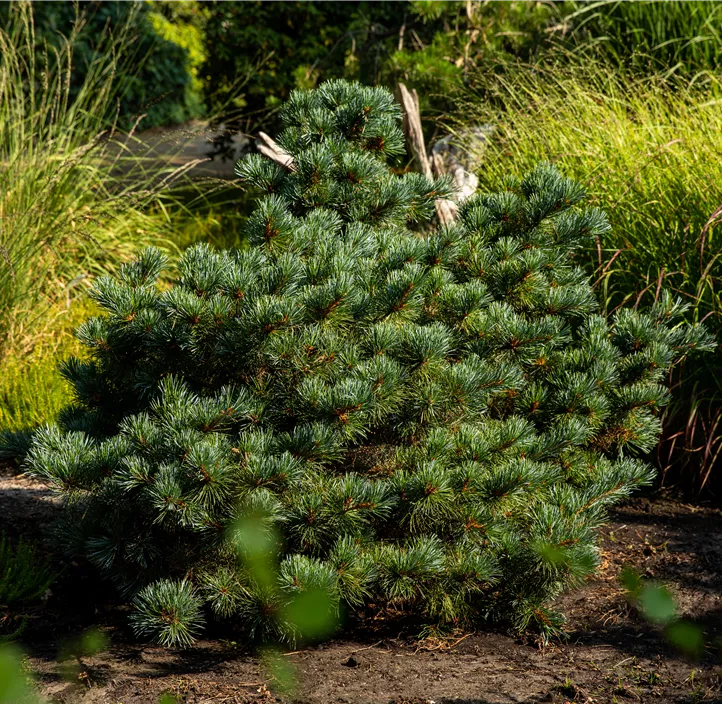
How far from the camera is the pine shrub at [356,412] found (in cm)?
266

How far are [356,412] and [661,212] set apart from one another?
255 centimetres

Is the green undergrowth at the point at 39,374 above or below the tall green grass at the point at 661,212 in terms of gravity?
below

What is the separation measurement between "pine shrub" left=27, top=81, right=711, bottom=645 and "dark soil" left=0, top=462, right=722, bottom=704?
4.2 inches

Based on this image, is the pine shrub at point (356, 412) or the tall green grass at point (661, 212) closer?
the pine shrub at point (356, 412)

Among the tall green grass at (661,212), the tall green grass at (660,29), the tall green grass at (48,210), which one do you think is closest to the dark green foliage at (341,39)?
the tall green grass at (660,29)

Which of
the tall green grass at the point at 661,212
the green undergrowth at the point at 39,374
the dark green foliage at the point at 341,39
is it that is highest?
the dark green foliage at the point at 341,39

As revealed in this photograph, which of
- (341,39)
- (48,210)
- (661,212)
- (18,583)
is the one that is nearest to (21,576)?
(18,583)

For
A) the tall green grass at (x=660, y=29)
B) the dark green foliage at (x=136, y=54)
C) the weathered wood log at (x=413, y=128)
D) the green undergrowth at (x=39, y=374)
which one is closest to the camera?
the green undergrowth at (x=39, y=374)

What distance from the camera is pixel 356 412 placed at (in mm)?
2605

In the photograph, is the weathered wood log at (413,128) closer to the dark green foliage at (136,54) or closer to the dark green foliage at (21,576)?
the dark green foliage at (21,576)

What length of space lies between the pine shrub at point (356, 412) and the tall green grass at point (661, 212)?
96 cm

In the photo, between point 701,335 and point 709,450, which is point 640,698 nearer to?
point 701,335

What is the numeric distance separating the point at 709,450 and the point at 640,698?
1.72 m

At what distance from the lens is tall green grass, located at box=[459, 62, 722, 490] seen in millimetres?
4215
